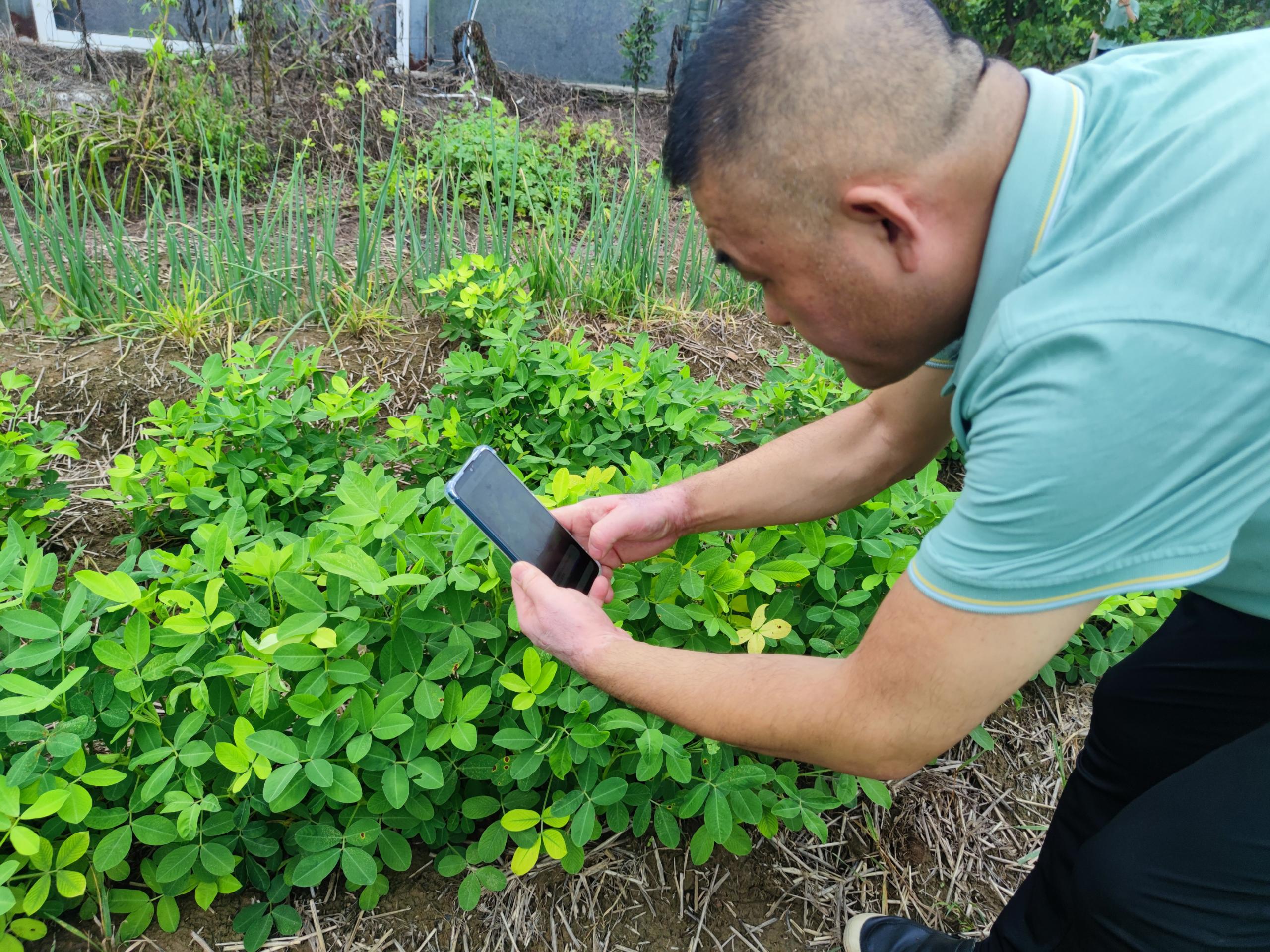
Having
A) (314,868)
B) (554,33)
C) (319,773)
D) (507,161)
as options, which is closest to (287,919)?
(314,868)

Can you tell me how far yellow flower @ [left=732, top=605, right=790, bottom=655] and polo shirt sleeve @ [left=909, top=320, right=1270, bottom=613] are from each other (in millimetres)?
655

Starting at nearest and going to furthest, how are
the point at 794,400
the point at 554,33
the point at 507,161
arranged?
the point at 794,400 → the point at 507,161 → the point at 554,33

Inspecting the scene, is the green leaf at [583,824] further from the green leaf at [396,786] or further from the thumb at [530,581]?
the thumb at [530,581]

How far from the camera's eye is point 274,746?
126cm

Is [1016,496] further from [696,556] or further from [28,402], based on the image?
[28,402]

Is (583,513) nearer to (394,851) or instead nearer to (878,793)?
(394,851)

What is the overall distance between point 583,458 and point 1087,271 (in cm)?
156

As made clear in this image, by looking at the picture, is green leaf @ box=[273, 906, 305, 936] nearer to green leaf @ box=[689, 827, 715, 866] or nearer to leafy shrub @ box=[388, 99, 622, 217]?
green leaf @ box=[689, 827, 715, 866]

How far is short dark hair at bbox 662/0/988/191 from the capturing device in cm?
94

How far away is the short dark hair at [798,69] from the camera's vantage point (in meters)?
0.94

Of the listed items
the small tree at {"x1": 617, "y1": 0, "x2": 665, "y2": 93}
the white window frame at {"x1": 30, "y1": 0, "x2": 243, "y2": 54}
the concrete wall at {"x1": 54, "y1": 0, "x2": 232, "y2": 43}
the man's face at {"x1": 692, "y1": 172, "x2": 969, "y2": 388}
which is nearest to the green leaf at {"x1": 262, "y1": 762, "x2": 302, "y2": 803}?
the man's face at {"x1": 692, "y1": 172, "x2": 969, "y2": 388}

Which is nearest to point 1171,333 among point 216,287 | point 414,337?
point 414,337

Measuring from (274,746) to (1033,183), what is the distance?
4.35 feet

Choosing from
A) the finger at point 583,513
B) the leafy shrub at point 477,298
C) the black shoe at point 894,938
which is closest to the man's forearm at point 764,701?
the finger at point 583,513
